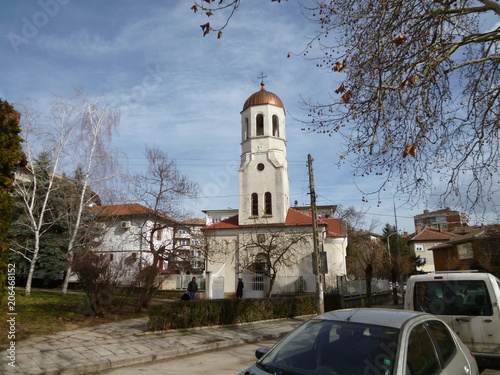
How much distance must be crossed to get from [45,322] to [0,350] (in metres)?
3.53

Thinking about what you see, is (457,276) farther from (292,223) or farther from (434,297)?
(292,223)

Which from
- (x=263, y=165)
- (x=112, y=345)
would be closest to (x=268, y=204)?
(x=263, y=165)

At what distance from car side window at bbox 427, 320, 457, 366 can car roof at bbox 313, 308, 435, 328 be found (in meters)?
0.20

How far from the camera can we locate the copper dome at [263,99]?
105 feet

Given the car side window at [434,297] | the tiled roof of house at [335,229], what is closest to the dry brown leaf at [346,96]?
the car side window at [434,297]

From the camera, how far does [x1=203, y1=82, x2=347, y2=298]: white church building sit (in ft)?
94.5

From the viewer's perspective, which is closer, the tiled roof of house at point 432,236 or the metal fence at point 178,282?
the metal fence at point 178,282

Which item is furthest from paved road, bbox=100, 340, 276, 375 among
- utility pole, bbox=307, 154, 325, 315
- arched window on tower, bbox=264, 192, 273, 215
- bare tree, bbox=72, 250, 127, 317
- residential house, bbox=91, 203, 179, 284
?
arched window on tower, bbox=264, 192, 273, 215

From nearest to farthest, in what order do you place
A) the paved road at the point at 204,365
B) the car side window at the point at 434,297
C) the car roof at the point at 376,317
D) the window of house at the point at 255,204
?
1. the car roof at the point at 376,317
2. the car side window at the point at 434,297
3. the paved road at the point at 204,365
4. the window of house at the point at 255,204

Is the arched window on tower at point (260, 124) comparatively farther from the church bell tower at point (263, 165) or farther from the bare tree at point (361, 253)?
the bare tree at point (361, 253)

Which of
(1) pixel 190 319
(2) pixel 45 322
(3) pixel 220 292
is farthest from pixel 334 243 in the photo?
(2) pixel 45 322

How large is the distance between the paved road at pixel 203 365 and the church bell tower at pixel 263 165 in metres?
21.6

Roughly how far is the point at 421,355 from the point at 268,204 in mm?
28035

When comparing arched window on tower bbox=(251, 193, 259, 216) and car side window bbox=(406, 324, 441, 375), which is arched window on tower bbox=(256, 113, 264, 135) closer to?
arched window on tower bbox=(251, 193, 259, 216)
